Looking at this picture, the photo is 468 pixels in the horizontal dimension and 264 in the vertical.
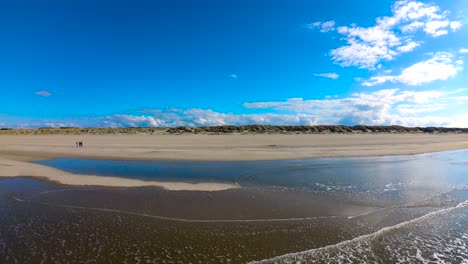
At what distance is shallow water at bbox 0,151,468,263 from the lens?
6.54m

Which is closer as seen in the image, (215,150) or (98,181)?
(98,181)

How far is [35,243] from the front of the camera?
23.0 ft

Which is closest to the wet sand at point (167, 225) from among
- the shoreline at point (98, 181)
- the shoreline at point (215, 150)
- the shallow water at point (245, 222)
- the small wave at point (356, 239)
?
the shallow water at point (245, 222)

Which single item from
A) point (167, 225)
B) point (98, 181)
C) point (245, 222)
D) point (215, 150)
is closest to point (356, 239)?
point (245, 222)

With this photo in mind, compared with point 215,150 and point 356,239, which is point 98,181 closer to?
point 356,239

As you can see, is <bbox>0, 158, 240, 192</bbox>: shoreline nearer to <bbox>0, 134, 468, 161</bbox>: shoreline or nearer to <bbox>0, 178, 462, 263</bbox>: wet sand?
<bbox>0, 178, 462, 263</bbox>: wet sand

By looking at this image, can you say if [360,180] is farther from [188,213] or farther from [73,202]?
[73,202]

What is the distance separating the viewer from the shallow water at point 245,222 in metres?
6.54

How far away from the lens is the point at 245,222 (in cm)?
853

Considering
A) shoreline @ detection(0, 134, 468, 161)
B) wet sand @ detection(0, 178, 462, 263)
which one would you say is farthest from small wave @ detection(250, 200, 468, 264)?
shoreline @ detection(0, 134, 468, 161)

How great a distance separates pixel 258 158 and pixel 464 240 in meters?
16.4

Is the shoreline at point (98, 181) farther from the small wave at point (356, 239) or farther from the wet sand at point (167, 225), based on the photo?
the small wave at point (356, 239)

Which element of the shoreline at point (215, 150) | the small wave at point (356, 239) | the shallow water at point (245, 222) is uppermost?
the shoreline at point (215, 150)

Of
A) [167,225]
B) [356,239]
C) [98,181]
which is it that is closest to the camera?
[356,239]
